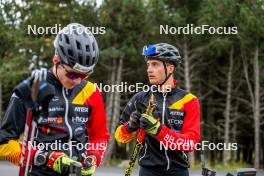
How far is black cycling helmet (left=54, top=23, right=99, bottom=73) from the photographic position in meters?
3.66

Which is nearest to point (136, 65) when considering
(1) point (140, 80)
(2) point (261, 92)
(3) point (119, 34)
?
(1) point (140, 80)

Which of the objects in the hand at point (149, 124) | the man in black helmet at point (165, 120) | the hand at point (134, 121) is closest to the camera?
the hand at point (149, 124)

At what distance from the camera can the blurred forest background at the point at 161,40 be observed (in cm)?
2350

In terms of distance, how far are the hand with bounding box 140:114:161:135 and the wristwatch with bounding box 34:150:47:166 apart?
138cm

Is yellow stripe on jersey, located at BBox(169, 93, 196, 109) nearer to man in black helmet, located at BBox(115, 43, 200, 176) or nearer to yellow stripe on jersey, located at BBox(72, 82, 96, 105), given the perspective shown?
man in black helmet, located at BBox(115, 43, 200, 176)

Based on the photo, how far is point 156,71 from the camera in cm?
558

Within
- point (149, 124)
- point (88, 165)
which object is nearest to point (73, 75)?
point (88, 165)

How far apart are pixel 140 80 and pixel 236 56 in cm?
516

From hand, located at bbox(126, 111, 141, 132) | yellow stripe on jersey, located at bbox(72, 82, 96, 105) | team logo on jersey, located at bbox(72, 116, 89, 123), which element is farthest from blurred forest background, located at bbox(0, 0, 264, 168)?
team logo on jersey, located at bbox(72, 116, 89, 123)

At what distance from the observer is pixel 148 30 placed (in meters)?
24.2

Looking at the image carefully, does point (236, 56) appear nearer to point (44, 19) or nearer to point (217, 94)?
point (217, 94)

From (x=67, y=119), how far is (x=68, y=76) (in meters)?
0.41

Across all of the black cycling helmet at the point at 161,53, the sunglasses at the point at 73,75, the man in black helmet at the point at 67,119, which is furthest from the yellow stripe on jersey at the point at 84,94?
the black cycling helmet at the point at 161,53

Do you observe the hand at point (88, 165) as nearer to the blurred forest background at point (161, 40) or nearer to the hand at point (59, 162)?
the hand at point (59, 162)
